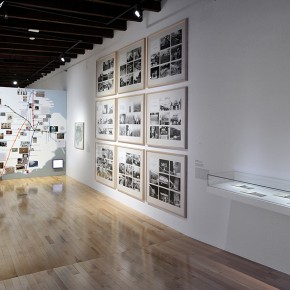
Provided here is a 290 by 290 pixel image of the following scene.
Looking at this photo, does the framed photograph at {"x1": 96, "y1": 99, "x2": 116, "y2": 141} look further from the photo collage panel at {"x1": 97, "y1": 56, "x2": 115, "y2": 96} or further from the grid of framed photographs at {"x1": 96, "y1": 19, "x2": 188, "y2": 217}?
the photo collage panel at {"x1": 97, "y1": 56, "x2": 115, "y2": 96}

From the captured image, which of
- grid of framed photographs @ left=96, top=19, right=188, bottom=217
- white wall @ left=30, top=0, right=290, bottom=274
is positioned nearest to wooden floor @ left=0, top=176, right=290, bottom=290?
white wall @ left=30, top=0, right=290, bottom=274

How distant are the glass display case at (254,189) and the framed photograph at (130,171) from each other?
2171 millimetres

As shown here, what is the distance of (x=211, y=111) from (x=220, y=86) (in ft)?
1.15

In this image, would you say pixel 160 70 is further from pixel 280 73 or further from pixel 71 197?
pixel 71 197

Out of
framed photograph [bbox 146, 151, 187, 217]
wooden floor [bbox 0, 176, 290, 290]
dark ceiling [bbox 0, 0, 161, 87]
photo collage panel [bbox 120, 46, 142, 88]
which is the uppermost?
dark ceiling [bbox 0, 0, 161, 87]

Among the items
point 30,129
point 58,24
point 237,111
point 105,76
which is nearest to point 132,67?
point 105,76

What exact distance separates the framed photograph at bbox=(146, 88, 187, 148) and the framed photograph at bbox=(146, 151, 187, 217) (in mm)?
228

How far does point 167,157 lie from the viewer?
516 cm

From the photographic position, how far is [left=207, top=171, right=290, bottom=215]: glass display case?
122 inches

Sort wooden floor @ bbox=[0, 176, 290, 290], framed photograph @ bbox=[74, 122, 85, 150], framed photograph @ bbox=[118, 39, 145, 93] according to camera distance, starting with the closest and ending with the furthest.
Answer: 1. wooden floor @ bbox=[0, 176, 290, 290]
2. framed photograph @ bbox=[118, 39, 145, 93]
3. framed photograph @ bbox=[74, 122, 85, 150]

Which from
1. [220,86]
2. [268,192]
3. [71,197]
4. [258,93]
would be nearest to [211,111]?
[220,86]

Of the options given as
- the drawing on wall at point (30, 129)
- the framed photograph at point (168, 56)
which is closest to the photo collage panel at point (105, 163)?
the framed photograph at point (168, 56)

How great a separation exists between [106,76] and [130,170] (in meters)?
2.32

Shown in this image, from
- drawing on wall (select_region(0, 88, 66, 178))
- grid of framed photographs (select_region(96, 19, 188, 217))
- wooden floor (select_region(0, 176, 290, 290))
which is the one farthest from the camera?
drawing on wall (select_region(0, 88, 66, 178))
